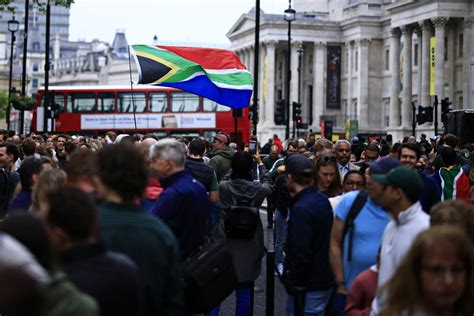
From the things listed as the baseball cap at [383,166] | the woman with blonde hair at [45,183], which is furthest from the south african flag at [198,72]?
the woman with blonde hair at [45,183]

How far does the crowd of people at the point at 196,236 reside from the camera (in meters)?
4.19

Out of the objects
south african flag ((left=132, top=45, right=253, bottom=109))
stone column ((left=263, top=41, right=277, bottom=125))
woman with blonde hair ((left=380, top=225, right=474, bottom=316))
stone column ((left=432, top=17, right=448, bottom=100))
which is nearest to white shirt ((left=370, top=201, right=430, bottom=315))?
woman with blonde hair ((left=380, top=225, right=474, bottom=316))

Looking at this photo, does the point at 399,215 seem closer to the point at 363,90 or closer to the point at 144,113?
the point at 144,113

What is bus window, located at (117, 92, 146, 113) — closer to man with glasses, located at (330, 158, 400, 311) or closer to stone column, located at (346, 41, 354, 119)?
man with glasses, located at (330, 158, 400, 311)

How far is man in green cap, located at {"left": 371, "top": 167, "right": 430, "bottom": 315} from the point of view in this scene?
6.36 metres

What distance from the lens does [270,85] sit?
9469cm

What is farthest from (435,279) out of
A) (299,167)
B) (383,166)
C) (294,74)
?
(294,74)

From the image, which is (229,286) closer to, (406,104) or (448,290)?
(448,290)

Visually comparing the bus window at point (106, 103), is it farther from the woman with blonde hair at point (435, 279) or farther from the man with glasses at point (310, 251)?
→ the woman with blonde hair at point (435, 279)

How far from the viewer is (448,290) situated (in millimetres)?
4645

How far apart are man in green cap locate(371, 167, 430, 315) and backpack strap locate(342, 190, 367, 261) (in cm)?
62

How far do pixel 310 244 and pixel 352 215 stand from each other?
0.58 m

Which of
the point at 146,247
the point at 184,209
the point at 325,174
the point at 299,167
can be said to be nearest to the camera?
the point at 146,247

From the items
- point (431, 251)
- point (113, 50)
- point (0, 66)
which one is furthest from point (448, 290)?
point (113, 50)
